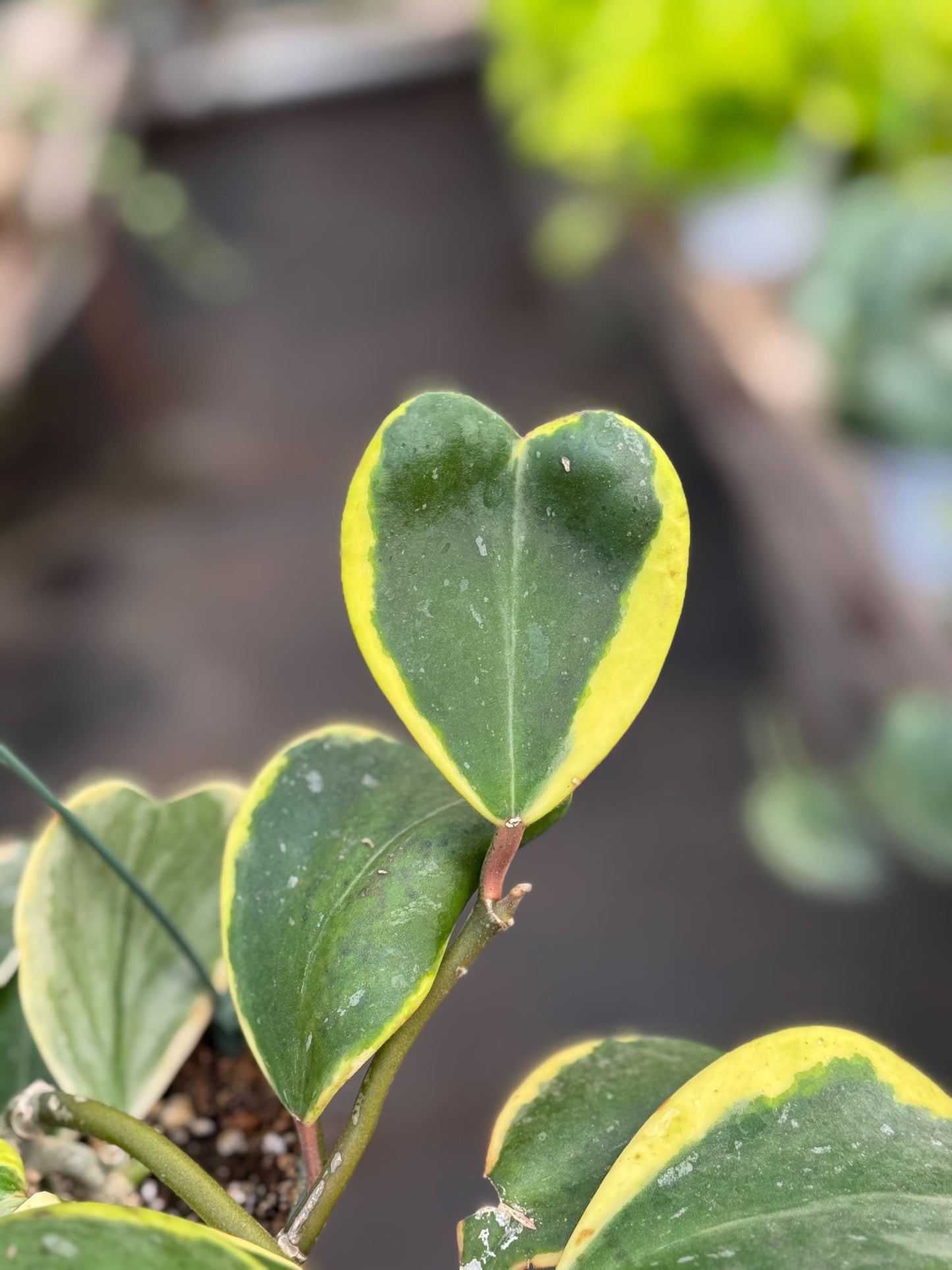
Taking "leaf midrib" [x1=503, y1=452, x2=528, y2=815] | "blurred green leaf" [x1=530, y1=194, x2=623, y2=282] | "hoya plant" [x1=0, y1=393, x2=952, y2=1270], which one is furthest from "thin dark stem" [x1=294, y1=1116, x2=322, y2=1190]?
"blurred green leaf" [x1=530, y1=194, x2=623, y2=282]

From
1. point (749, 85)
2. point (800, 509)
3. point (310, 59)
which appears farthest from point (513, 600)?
point (310, 59)

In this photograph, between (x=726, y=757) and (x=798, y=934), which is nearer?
(x=798, y=934)

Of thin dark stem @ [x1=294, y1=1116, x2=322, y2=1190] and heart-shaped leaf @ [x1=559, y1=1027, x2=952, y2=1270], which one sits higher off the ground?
thin dark stem @ [x1=294, y1=1116, x2=322, y2=1190]

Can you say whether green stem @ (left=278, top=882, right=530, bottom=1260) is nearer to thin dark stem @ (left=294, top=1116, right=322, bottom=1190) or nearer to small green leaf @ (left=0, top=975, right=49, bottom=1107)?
thin dark stem @ (left=294, top=1116, right=322, bottom=1190)

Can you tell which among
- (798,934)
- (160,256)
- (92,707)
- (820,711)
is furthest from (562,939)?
(160,256)

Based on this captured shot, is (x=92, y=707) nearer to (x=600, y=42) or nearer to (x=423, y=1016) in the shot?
(x=600, y=42)

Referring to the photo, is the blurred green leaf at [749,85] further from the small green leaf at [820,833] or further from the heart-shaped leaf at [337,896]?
the heart-shaped leaf at [337,896]

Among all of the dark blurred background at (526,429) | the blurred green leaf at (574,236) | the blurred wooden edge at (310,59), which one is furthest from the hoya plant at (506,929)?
the blurred wooden edge at (310,59)
